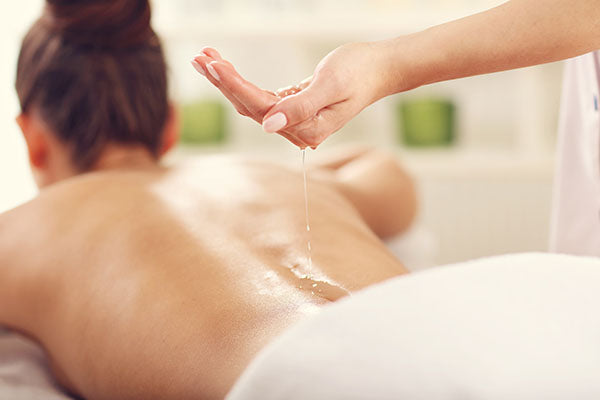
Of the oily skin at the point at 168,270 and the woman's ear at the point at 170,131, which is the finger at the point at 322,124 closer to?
the oily skin at the point at 168,270

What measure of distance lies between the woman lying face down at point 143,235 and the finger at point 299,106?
0.22 meters

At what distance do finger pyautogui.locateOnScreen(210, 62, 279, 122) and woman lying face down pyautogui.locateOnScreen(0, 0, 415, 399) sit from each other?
0.76 feet

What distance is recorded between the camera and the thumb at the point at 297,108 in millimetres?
803

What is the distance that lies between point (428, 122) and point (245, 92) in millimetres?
1972

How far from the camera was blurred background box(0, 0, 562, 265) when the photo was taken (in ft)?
8.54

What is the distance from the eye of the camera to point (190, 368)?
904mm

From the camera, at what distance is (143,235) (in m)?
1.08

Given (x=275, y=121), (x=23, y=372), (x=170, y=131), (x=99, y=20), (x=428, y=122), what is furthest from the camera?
(x=428, y=122)

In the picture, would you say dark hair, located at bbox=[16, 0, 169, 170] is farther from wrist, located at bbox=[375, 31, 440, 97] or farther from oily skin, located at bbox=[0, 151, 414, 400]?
wrist, located at bbox=[375, 31, 440, 97]

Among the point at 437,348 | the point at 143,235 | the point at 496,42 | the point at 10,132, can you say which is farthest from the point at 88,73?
the point at 10,132

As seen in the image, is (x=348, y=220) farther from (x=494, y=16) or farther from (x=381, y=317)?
(x=381, y=317)

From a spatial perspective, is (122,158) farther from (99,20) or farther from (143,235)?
(143,235)

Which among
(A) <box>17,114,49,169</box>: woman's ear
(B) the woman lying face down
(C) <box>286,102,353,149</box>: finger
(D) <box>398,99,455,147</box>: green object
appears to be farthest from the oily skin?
(D) <box>398,99,455,147</box>: green object

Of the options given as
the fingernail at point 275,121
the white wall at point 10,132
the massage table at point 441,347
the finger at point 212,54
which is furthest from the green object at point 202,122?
the massage table at point 441,347
